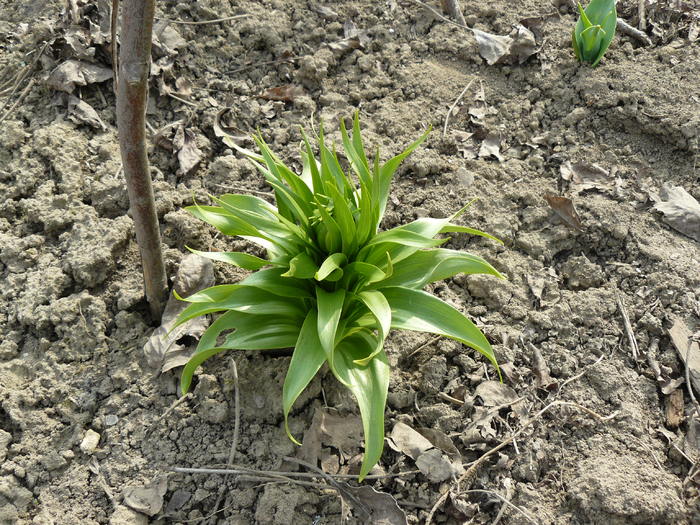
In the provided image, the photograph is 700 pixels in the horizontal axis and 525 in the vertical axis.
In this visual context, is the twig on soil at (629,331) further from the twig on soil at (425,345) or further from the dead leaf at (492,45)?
the dead leaf at (492,45)

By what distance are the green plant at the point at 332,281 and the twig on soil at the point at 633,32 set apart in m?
2.22

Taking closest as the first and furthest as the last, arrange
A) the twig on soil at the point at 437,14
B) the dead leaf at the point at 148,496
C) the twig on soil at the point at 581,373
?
1. the dead leaf at the point at 148,496
2. the twig on soil at the point at 581,373
3. the twig on soil at the point at 437,14

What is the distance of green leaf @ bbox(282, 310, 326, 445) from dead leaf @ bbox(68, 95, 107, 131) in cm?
170

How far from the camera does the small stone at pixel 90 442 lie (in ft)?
7.18

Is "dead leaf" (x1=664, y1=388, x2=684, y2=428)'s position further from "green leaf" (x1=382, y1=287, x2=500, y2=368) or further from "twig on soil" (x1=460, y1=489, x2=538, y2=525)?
"green leaf" (x1=382, y1=287, x2=500, y2=368)

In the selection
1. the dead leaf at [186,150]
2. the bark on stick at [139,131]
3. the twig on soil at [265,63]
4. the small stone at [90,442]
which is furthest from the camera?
the twig on soil at [265,63]

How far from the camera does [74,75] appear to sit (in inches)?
121

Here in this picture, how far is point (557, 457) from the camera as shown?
2.23 meters

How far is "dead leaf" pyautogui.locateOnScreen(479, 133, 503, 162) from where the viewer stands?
313cm

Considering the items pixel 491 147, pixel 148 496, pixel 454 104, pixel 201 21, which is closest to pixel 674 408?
pixel 491 147

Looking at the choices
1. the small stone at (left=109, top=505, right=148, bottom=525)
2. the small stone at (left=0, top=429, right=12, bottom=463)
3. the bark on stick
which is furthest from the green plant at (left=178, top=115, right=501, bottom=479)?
the small stone at (left=0, top=429, right=12, bottom=463)

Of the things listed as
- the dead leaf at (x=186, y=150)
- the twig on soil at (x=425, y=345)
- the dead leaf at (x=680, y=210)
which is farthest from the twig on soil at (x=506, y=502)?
the dead leaf at (x=186, y=150)

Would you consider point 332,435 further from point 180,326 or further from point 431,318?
point 180,326

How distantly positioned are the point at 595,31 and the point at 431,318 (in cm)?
216
